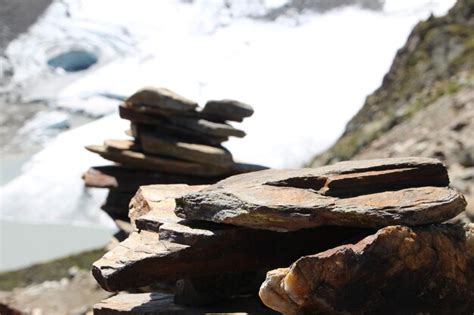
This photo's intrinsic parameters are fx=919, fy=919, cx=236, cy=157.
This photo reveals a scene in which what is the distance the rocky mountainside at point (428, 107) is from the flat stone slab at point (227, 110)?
14.7 ft

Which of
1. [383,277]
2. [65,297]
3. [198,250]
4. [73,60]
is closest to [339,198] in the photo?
[383,277]

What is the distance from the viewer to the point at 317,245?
6902mm

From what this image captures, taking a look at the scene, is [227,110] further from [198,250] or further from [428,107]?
[428,107]

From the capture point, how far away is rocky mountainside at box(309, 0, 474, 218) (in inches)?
819

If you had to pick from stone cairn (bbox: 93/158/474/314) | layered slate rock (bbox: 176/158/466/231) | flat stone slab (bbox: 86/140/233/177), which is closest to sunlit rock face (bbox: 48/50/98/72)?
flat stone slab (bbox: 86/140/233/177)

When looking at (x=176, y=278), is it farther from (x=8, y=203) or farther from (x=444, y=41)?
(x=8, y=203)

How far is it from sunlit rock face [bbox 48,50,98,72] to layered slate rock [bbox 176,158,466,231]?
59.5 m

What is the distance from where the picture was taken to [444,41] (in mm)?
35281

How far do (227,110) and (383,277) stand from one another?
8.50 meters

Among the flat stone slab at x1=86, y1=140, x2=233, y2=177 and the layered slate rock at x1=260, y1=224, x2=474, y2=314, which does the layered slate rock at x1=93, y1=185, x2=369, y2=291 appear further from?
the flat stone slab at x1=86, y1=140, x2=233, y2=177

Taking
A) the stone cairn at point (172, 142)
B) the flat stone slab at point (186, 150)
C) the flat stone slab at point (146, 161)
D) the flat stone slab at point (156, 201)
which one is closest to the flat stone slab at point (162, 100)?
the stone cairn at point (172, 142)

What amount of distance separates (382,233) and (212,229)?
139 cm

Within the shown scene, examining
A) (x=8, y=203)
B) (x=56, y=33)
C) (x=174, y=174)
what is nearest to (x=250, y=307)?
(x=174, y=174)

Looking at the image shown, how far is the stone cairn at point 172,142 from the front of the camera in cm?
1437
